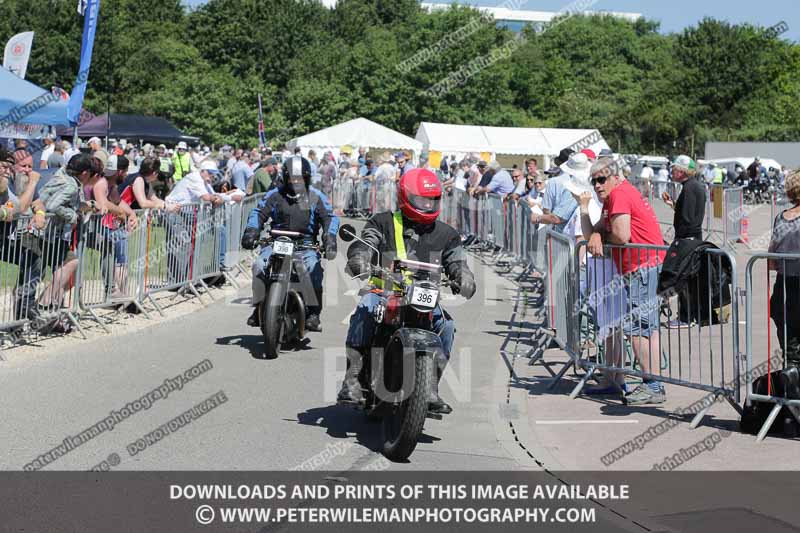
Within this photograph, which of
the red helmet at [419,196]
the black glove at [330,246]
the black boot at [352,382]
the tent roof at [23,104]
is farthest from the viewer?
the tent roof at [23,104]

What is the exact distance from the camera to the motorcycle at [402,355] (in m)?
6.72

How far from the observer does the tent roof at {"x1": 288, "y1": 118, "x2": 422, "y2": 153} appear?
157 ft

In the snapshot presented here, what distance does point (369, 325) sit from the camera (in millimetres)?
7633

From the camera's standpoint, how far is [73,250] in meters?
11.6

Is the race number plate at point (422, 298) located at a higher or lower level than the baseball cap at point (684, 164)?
lower

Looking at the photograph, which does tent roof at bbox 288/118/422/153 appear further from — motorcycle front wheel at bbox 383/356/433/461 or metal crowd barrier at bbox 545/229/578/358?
motorcycle front wheel at bbox 383/356/433/461

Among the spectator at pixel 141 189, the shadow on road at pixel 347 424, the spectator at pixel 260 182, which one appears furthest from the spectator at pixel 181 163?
the shadow on road at pixel 347 424

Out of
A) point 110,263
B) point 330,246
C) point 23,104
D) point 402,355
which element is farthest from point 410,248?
point 23,104

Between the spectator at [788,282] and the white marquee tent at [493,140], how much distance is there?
138ft

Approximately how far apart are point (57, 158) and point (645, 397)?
17.0 meters

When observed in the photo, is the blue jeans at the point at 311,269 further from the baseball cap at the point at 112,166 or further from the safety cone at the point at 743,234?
the safety cone at the point at 743,234
